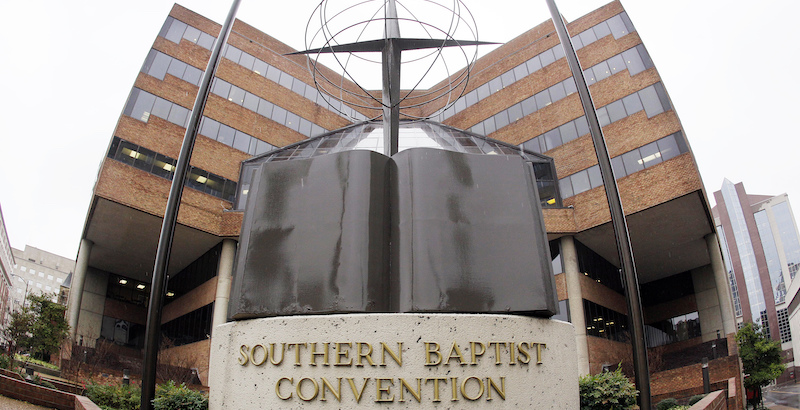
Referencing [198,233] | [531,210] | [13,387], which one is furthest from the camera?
[198,233]

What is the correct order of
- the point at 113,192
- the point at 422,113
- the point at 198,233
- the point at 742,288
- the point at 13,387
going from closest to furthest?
the point at 13,387, the point at 113,192, the point at 198,233, the point at 422,113, the point at 742,288

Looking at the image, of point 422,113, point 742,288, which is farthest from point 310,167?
point 742,288

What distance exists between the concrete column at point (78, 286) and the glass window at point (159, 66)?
1194 cm

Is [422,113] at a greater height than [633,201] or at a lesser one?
greater

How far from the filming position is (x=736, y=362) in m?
30.5

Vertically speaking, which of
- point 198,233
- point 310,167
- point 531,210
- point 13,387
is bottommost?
point 13,387

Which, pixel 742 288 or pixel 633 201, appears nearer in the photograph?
pixel 633 201

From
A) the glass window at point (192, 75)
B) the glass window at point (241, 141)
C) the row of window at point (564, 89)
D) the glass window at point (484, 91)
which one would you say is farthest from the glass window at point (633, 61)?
the glass window at point (192, 75)

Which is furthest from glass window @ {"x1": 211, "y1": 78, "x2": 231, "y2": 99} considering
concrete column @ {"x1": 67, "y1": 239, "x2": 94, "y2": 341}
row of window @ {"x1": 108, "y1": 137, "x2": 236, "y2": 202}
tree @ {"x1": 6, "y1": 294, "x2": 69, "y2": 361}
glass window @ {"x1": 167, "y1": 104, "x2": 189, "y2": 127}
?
tree @ {"x1": 6, "y1": 294, "x2": 69, "y2": 361}

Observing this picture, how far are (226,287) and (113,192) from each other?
8289 mm

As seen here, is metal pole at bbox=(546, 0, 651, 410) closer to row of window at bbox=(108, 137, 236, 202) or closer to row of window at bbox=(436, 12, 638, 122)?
row of window at bbox=(436, 12, 638, 122)

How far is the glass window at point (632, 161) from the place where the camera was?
31344 mm

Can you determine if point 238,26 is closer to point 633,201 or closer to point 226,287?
point 226,287

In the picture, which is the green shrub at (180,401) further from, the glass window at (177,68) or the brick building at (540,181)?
the glass window at (177,68)
